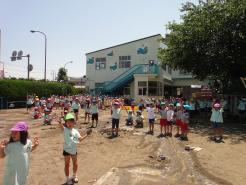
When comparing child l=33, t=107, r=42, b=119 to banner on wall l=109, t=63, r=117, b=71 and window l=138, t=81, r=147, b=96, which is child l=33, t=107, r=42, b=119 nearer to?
window l=138, t=81, r=147, b=96

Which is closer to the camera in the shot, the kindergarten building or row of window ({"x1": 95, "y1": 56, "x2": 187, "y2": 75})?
the kindergarten building

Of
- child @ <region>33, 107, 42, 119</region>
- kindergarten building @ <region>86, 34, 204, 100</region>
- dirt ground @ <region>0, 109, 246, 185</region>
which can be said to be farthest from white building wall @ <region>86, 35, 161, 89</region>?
dirt ground @ <region>0, 109, 246, 185</region>

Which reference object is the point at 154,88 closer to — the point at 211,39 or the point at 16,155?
the point at 211,39

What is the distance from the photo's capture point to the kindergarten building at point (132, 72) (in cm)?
4112

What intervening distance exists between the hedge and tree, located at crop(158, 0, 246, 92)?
17213 millimetres

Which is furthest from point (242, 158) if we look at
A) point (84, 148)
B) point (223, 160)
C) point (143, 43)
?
point (143, 43)

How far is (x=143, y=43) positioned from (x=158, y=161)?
3509cm

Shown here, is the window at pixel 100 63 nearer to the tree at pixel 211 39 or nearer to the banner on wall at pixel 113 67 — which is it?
the banner on wall at pixel 113 67

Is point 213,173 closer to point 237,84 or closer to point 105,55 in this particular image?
point 237,84

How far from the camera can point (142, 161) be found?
11.0 meters

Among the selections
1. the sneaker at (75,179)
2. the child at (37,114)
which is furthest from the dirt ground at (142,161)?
the child at (37,114)

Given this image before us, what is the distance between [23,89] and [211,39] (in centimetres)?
2112

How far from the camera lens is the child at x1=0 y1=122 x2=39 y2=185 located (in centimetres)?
559

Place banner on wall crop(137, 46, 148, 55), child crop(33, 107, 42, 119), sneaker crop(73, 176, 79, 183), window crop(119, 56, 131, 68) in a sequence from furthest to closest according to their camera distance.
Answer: window crop(119, 56, 131, 68) → banner on wall crop(137, 46, 148, 55) → child crop(33, 107, 42, 119) → sneaker crop(73, 176, 79, 183)
